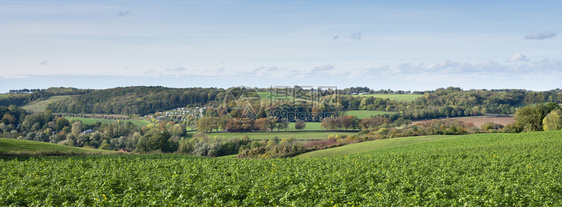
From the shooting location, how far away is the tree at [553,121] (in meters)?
53.9

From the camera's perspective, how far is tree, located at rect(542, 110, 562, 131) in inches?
2122

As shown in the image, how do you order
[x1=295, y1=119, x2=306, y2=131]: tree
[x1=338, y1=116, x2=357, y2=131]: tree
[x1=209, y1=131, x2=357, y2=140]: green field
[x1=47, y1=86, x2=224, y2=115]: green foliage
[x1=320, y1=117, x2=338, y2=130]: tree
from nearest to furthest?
[x1=209, y1=131, x2=357, y2=140]: green field
[x1=320, y1=117, x2=338, y2=130]: tree
[x1=338, y1=116, x2=357, y2=131]: tree
[x1=295, y1=119, x2=306, y2=131]: tree
[x1=47, y1=86, x2=224, y2=115]: green foliage

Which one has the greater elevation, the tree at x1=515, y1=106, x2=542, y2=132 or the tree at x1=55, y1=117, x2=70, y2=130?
the tree at x1=515, y1=106, x2=542, y2=132

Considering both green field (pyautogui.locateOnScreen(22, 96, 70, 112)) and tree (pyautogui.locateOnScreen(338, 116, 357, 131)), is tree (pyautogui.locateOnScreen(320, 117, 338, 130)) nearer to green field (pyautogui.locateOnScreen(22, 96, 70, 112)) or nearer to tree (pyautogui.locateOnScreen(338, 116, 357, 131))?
tree (pyautogui.locateOnScreen(338, 116, 357, 131))

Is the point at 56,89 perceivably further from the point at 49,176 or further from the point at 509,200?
the point at 509,200

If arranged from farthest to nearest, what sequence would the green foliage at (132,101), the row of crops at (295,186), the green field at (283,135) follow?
1. the green foliage at (132,101)
2. the green field at (283,135)
3. the row of crops at (295,186)

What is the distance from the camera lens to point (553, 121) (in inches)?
2156

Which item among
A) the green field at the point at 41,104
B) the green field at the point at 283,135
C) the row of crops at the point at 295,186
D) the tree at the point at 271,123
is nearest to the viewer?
the row of crops at the point at 295,186

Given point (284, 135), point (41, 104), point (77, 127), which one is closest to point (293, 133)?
point (284, 135)

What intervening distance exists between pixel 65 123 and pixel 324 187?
115m

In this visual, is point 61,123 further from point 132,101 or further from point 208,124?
point 208,124

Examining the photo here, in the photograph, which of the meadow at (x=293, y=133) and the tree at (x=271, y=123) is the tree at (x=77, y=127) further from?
the tree at (x=271, y=123)

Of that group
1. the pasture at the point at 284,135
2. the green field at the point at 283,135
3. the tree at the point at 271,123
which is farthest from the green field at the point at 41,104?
the tree at the point at 271,123

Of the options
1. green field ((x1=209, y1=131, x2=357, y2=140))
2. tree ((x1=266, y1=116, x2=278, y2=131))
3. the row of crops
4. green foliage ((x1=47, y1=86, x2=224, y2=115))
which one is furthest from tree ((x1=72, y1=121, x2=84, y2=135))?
the row of crops
